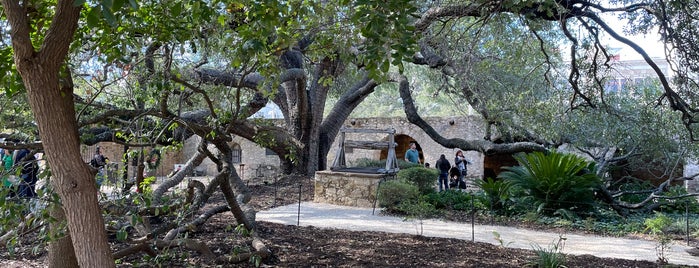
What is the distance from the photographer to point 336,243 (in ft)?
21.4

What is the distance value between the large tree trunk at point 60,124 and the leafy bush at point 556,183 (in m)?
7.73

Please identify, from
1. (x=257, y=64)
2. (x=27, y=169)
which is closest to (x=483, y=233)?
(x=257, y=64)

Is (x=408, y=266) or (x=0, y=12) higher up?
(x=0, y=12)

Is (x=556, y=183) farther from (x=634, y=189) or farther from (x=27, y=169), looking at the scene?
(x=27, y=169)

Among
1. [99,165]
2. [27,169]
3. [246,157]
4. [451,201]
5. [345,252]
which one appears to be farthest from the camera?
[246,157]

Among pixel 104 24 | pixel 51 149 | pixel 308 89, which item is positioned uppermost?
pixel 308 89

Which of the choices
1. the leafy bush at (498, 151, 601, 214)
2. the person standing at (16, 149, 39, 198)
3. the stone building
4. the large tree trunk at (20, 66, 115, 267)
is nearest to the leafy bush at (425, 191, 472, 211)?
the leafy bush at (498, 151, 601, 214)

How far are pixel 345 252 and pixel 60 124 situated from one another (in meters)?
3.75

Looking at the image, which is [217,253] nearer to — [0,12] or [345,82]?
[0,12]

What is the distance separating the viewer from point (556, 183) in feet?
30.9

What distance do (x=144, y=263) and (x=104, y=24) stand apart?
2.30m

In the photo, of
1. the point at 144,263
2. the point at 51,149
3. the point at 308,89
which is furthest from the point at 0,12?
the point at 308,89

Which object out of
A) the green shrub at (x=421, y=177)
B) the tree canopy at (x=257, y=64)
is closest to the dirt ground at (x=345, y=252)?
the tree canopy at (x=257, y=64)

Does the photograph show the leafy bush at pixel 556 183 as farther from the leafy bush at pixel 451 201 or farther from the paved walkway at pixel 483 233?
the paved walkway at pixel 483 233
